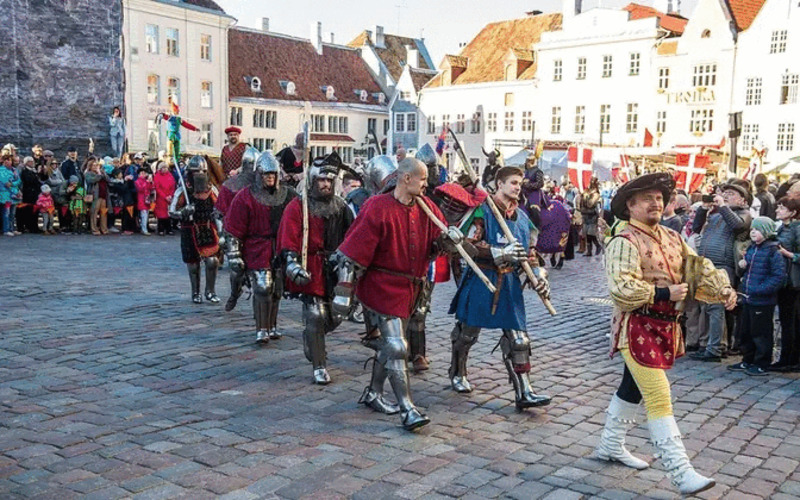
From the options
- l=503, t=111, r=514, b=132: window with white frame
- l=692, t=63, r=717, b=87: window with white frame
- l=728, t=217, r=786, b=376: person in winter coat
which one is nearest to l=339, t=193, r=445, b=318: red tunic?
l=728, t=217, r=786, b=376: person in winter coat

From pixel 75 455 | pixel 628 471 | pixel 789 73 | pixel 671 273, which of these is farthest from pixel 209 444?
pixel 789 73

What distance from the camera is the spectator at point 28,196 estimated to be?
677 inches

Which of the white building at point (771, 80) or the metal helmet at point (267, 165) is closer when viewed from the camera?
the metal helmet at point (267, 165)

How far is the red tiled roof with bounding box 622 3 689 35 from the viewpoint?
39.7 metres

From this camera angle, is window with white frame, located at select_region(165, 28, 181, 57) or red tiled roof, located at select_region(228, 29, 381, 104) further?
red tiled roof, located at select_region(228, 29, 381, 104)

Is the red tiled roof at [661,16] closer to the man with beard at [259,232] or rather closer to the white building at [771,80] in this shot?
the white building at [771,80]

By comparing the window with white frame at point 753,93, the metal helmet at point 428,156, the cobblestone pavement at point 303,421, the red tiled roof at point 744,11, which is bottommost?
the cobblestone pavement at point 303,421

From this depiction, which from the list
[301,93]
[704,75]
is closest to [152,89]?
[301,93]

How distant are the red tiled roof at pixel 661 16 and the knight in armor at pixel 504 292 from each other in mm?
36398

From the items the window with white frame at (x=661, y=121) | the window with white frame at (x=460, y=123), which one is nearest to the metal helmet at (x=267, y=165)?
the window with white frame at (x=661, y=121)

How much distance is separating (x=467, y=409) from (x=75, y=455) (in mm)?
2751

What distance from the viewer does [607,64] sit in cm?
4025

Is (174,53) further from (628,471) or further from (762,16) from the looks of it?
(628,471)

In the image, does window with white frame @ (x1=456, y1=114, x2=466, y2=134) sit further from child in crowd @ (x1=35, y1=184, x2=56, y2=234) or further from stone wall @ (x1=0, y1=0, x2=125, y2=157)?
child in crowd @ (x1=35, y1=184, x2=56, y2=234)
